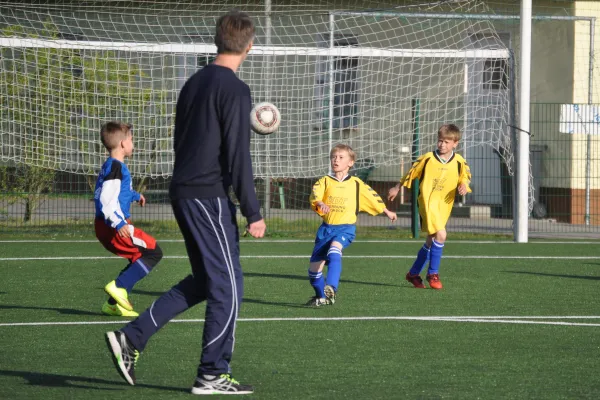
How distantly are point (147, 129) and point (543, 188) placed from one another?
27.4 ft

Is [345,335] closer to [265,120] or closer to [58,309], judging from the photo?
[58,309]

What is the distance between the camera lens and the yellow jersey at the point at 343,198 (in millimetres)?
8508

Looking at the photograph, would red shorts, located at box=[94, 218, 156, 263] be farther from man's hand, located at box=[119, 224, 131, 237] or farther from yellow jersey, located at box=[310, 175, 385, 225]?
yellow jersey, located at box=[310, 175, 385, 225]

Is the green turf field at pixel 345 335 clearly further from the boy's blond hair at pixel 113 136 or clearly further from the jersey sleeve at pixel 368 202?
the boy's blond hair at pixel 113 136

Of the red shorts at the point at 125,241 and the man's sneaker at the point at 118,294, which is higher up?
the red shorts at the point at 125,241

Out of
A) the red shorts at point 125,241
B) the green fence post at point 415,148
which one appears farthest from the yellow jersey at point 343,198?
the green fence post at point 415,148

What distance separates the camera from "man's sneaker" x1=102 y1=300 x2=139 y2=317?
743 centimetres

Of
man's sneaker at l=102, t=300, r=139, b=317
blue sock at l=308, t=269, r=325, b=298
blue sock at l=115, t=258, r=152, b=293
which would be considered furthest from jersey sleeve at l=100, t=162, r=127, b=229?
blue sock at l=308, t=269, r=325, b=298

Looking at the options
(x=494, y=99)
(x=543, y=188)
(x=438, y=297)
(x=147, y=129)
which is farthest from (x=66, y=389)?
(x=543, y=188)

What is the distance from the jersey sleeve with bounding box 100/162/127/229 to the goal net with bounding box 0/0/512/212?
6.50m

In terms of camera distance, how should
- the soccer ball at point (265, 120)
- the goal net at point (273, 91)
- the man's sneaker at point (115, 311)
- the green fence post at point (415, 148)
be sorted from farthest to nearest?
the green fence post at point (415, 148)
the goal net at point (273, 91)
the soccer ball at point (265, 120)
the man's sneaker at point (115, 311)

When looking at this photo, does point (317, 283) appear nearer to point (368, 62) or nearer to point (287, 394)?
point (287, 394)

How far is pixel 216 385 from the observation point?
15.5 feet

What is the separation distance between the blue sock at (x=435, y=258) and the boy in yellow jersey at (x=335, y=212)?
0.80 meters
